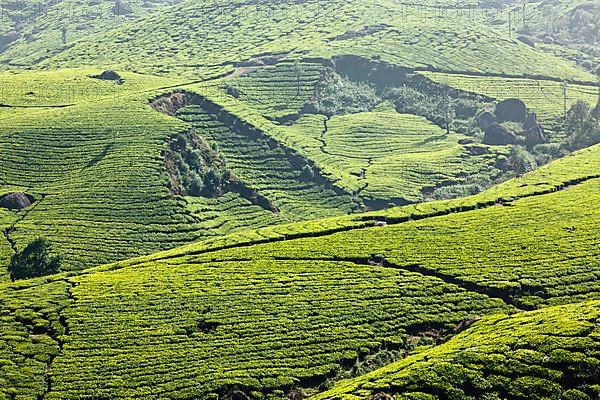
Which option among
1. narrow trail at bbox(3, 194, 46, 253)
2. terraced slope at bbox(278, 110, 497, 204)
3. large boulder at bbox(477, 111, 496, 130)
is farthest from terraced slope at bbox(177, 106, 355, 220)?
large boulder at bbox(477, 111, 496, 130)

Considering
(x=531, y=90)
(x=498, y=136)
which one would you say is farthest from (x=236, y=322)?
(x=531, y=90)

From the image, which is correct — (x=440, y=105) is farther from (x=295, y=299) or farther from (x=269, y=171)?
(x=295, y=299)

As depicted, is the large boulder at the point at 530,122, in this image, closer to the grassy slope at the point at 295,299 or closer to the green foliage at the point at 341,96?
the green foliage at the point at 341,96

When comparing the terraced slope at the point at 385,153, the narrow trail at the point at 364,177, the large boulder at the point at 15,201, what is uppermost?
the large boulder at the point at 15,201

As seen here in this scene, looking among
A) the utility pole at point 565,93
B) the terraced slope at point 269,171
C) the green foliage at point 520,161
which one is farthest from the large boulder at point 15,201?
the utility pole at point 565,93

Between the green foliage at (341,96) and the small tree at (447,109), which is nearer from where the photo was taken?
the small tree at (447,109)

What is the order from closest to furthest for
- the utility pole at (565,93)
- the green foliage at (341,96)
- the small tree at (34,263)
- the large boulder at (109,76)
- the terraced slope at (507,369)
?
1. the terraced slope at (507,369)
2. the small tree at (34,263)
3. the large boulder at (109,76)
4. the utility pole at (565,93)
5. the green foliage at (341,96)
